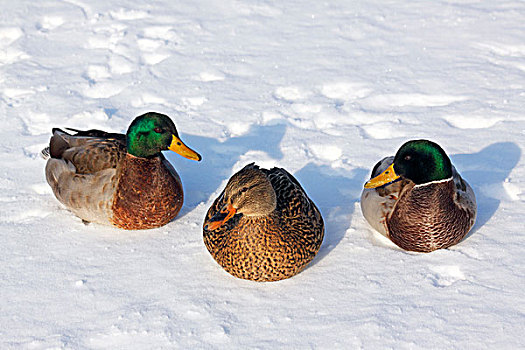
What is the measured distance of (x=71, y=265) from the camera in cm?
398

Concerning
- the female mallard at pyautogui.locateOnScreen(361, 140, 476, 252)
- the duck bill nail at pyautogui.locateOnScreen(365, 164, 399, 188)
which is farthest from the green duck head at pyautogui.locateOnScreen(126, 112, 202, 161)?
the female mallard at pyautogui.locateOnScreen(361, 140, 476, 252)

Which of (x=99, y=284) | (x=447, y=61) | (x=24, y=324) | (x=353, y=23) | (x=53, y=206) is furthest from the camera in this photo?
(x=353, y=23)

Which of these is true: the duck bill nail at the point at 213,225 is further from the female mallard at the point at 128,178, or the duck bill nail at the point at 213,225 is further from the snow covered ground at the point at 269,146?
the female mallard at the point at 128,178

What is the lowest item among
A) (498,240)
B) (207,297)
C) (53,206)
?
(53,206)

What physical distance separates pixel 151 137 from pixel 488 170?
2410 millimetres

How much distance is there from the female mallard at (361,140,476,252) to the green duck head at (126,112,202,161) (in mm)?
1227

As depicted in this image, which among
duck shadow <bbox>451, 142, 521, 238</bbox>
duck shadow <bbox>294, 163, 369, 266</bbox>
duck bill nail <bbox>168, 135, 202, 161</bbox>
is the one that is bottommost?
duck shadow <bbox>294, 163, 369, 266</bbox>

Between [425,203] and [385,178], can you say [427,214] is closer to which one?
[425,203]

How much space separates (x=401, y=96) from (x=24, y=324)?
3647 mm

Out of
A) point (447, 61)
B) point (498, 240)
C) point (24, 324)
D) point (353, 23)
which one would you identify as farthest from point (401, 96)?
point (24, 324)

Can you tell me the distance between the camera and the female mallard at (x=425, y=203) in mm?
3859

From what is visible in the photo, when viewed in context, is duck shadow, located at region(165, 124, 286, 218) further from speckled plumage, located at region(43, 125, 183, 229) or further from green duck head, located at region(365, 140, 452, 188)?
green duck head, located at region(365, 140, 452, 188)

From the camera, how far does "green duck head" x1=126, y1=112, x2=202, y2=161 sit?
4141 mm

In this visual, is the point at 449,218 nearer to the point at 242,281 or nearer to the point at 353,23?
the point at 242,281
